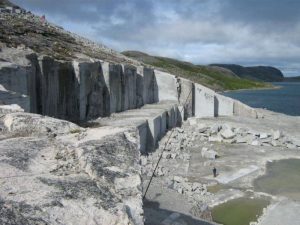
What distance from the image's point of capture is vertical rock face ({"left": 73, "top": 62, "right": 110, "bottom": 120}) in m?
22.6

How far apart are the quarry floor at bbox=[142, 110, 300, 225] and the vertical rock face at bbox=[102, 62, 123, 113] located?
358 centimetres

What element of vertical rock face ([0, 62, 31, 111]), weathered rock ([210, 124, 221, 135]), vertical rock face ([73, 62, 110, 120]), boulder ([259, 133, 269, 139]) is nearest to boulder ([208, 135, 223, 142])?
weathered rock ([210, 124, 221, 135])

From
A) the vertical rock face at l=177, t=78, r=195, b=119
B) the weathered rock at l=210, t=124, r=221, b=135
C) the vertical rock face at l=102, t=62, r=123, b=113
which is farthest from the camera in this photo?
the vertical rock face at l=177, t=78, r=195, b=119

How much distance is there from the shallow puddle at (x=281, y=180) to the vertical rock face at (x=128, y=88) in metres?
10.1

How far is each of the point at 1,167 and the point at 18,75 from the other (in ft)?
39.3

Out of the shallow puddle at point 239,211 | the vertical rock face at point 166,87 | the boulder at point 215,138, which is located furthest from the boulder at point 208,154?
the vertical rock face at point 166,87

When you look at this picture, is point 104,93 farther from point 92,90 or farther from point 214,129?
point 214,129

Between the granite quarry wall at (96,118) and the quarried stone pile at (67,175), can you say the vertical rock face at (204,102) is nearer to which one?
the granite quarry wall at (96,118)

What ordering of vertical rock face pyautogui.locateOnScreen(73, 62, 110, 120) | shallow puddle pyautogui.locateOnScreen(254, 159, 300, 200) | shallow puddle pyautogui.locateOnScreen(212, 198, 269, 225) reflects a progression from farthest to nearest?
1. vertical rock face pyautogui.locateOnScreen(73, 62, 110, 120)
2. shallow puddle pyautogui.locateOnScreen(254, 159, 300, 200)
3. shallow puddle pyautogui.locateOnScreen(212, 198, 269, 225)

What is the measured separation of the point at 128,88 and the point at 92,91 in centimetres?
552

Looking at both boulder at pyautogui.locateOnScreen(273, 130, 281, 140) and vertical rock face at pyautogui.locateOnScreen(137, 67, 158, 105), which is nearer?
boulder at pyautogui.locateOnScreen(273, 130, 281, 140)

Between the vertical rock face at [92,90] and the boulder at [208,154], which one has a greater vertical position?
the vertical rock face at [92,90]

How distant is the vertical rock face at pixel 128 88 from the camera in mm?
28359

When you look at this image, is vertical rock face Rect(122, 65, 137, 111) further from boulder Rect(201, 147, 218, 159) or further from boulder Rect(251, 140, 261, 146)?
boulder Rect(251, 140, 261, 146)
